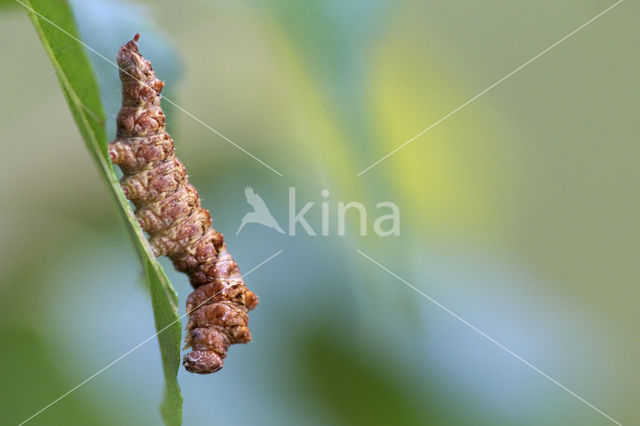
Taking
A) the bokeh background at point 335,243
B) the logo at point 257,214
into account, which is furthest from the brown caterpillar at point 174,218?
the logo at point 257,214

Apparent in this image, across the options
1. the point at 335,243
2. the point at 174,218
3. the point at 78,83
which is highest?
the point at 78,83

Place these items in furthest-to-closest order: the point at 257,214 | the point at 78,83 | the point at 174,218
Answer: the point at 257,214, the point at 174,218, the point at 78,83

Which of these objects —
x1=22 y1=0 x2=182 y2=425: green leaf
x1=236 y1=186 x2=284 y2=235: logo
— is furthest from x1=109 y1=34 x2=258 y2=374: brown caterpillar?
x1=22 y1=0 x2=182 y2=425: green leaf

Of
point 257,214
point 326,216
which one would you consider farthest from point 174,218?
point 326,216

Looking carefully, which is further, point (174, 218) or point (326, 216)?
point (326, 216)

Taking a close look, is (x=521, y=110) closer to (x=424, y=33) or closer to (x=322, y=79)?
(x=424, y=33)

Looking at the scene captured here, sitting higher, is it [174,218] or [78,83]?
[78,83]

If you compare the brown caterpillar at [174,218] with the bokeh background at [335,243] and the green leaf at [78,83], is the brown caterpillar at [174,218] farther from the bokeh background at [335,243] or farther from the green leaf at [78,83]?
→ the green leaf at [78,83]

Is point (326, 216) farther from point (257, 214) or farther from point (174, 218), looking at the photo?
point (174, 218)
